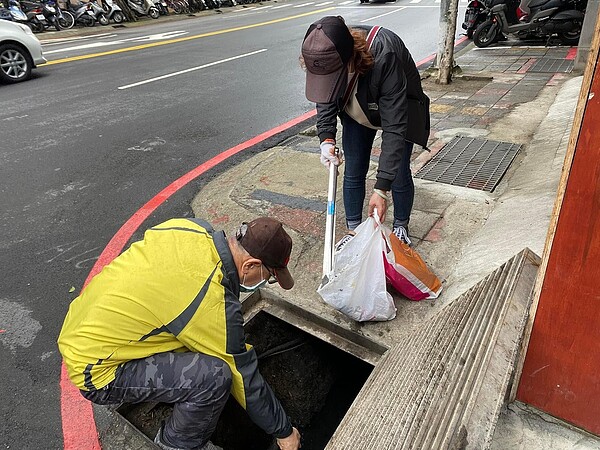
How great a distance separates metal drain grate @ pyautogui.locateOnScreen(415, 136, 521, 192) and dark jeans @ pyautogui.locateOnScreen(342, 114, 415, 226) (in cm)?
104

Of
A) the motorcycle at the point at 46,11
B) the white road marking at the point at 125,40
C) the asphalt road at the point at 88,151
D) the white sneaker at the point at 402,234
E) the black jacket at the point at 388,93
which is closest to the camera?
the black jacket at the point at 388,93

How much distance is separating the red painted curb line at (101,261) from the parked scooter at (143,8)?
1482cm

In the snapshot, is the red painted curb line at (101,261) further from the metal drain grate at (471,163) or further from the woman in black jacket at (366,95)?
the metal drain grate at (471,163)

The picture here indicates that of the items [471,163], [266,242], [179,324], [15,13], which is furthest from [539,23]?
[15,13]

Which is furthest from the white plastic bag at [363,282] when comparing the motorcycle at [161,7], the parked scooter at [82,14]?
the motorcycle at [161,7]

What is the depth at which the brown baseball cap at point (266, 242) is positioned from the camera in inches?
63.1

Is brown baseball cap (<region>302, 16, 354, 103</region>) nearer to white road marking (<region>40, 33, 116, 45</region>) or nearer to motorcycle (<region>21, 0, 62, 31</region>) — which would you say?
white road marking (<region>40, 33, 116, 45</region>)

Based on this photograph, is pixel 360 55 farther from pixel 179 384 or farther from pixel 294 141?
pixel 294 141

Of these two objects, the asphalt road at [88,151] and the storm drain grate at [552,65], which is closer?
the asphalt road at [88,151]

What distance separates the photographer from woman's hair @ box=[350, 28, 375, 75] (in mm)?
2006

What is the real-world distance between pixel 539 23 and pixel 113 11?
46.3ft

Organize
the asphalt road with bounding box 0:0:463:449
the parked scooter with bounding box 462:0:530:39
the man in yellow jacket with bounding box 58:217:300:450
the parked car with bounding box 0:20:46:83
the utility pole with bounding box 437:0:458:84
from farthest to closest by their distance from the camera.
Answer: the parked scooter with bounding box 462:0:530:39 → the parked car with bounding box 0:20:46:83 → the utility pole with bounding box 437:0:458:84 → the asphalt road with bounding box 0:0:463:449 → the man in yellow jacket with bounding box 58:217:300:450

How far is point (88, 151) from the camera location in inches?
191

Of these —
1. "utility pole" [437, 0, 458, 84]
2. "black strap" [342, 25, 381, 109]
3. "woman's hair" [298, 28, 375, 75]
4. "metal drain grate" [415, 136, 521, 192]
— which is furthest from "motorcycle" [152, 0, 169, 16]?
"woman's hair" [298, 28, 375, 75]
